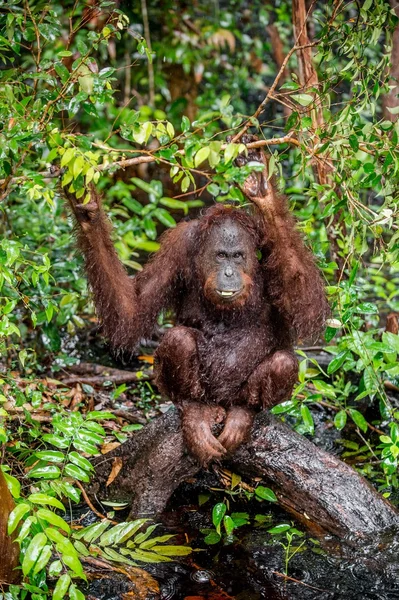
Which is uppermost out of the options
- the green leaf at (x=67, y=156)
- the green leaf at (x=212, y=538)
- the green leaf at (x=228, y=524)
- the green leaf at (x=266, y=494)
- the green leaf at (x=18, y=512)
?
the green leaf at (x=67, y=156)

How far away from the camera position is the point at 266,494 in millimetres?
4020

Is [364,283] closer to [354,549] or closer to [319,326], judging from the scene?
[319,326]

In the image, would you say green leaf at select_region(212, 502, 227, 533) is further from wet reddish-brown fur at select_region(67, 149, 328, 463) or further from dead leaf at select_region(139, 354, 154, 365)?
dead leaf at select_region(139, 354, 154, 365)

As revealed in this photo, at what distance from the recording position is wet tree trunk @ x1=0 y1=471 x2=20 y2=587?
306cm

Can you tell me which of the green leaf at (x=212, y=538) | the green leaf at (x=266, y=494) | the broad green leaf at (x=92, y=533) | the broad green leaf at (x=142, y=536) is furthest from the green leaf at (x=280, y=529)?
the broad green leaf at (x=92, y=533)

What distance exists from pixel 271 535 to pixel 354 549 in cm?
42

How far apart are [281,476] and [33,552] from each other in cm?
162

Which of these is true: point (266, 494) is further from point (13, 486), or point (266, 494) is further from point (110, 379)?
point (110, 379)

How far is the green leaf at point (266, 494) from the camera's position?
401 centimetres

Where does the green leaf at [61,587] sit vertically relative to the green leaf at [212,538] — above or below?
above

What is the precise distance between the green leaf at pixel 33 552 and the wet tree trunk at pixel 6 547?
399 millimetres

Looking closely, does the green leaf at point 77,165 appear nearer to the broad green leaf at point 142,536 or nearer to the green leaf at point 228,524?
the broad green leaf at point 142,536

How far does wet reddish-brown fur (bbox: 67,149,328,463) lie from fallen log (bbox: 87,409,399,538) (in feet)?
0.40

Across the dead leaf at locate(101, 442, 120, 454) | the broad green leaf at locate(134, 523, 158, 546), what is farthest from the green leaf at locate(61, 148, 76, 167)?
the dead leaf at locate(101, 442, 120, 454)
